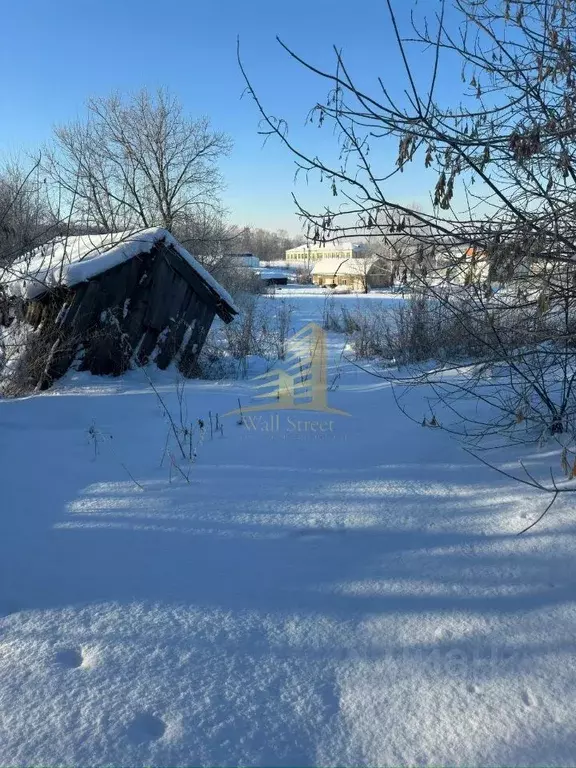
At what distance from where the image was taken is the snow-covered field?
169 cm

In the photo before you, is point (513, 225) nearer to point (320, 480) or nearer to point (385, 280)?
point (385, 280)

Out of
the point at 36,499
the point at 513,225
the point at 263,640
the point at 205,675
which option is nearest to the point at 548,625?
the point at 263,640

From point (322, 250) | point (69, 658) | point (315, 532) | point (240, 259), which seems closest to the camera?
point (69, 658)

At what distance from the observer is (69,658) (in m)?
2.05

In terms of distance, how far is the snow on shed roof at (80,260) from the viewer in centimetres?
649

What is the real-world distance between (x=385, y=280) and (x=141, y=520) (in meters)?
2.18

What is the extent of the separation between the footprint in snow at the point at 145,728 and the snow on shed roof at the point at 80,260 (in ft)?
17.1

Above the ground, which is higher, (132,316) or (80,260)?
(80,260)

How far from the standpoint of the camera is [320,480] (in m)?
3.88

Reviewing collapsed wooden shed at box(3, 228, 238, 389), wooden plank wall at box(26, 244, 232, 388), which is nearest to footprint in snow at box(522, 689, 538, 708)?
collapsed wooden shed at box(3, 228, 238, 389)

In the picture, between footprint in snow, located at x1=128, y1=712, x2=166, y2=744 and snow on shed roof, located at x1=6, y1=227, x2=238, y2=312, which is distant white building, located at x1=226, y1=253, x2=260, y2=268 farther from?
footprint in snow, located at x1=128, y1=712, x2=166, y2=744

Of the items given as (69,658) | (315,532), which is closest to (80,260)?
(315,532)

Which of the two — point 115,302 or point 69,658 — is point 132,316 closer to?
point 115,302

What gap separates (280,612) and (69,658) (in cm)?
87
